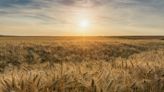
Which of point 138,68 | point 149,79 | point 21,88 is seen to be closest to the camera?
point 21,88

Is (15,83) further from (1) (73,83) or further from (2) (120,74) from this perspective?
(2) (120,74)

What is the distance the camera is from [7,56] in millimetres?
17453

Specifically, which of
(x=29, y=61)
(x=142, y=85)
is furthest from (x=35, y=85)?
(x=29, y=61)

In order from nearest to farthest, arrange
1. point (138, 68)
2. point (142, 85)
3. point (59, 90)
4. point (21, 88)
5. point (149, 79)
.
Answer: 1. point (21, 88)
2. point (59, 90)
3. point (142, 85)
4. point (149, 79)
5. point (138, 68)

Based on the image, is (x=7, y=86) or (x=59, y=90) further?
(x=59, y=90)

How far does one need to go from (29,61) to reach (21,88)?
552 inches

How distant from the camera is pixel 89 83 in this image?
362 cm

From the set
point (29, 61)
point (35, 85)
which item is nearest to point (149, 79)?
point (35, 85)

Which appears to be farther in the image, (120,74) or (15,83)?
(120,74)

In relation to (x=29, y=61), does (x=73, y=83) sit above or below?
above

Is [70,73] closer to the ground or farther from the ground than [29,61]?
farther from the ground

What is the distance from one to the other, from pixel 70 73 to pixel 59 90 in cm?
59

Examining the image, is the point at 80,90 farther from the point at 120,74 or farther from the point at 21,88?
the point at 120,74

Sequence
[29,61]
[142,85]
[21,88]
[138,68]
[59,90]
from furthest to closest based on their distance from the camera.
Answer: [29,61] → [138,68] → [142,85] → [59,90] → [21,88]
